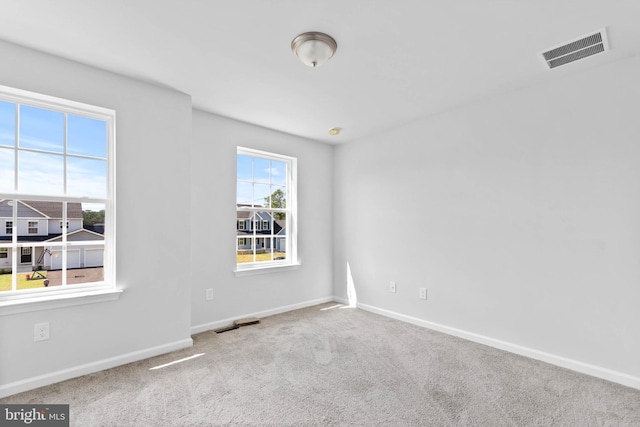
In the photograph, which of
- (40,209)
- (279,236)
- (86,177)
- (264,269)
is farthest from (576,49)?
(40,209)

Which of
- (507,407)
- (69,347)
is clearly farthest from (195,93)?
(507,407)

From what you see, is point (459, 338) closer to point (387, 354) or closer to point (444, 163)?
A: point (387, 354)

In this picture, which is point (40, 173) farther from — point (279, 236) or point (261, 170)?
point (279, 236)

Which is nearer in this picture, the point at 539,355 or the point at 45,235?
the point at 45,235

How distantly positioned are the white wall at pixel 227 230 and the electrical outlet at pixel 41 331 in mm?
1303

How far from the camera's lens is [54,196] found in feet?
8.23

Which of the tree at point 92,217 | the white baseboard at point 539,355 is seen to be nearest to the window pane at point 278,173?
the tree at point 92,217

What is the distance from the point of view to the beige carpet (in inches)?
77.7

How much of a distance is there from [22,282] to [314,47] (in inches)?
112

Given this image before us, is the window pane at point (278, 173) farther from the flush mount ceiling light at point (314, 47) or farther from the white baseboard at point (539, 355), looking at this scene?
the white baseboard at point (539, 355)

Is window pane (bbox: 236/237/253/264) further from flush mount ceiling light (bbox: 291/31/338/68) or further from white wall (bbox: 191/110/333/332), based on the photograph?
flush mount ceiling light (bbox: 291/31/338/68)

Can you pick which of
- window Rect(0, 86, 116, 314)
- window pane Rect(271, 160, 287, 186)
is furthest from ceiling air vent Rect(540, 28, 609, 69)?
window Rect(0, 86, 116, 314)

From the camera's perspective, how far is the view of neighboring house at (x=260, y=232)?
13.1ft
